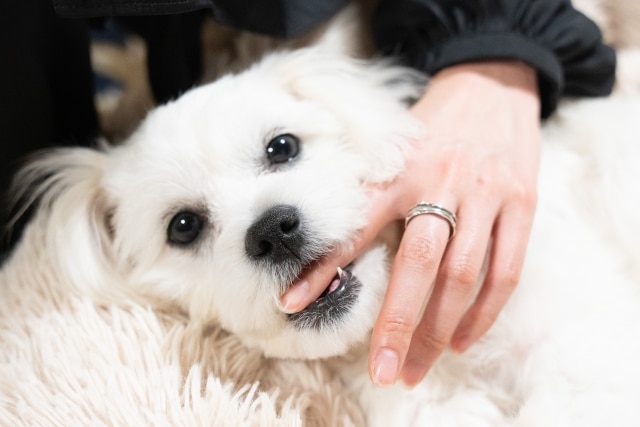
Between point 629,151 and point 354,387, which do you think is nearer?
point 354,387

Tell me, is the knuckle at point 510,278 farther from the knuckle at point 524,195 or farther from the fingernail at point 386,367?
the fingernail at point 386,367

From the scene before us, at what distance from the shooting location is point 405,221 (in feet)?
2.97

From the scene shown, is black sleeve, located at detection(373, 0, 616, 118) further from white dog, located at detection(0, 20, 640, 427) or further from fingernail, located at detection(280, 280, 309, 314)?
fingernail, located at detection(280, 280, 309, 314)

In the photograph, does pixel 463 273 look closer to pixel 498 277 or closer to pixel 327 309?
pixel 498 277

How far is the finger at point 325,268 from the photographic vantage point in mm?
816

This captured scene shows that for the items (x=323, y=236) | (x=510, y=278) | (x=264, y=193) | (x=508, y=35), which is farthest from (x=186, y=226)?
(x=508, y=35)

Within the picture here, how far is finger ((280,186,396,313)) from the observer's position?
0.82 m

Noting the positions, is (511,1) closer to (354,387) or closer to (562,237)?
(562,237)

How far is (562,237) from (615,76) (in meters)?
0.38

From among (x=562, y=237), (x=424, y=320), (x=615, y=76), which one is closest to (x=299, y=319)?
(x=424, y=320)

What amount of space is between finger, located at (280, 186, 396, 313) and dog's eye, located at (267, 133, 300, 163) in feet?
0.53

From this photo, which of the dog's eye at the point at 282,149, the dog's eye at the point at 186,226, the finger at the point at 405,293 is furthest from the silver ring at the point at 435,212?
the dog's eye at the point at 186,226

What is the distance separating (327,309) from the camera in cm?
85

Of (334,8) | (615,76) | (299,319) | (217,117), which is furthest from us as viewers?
(615,76)
